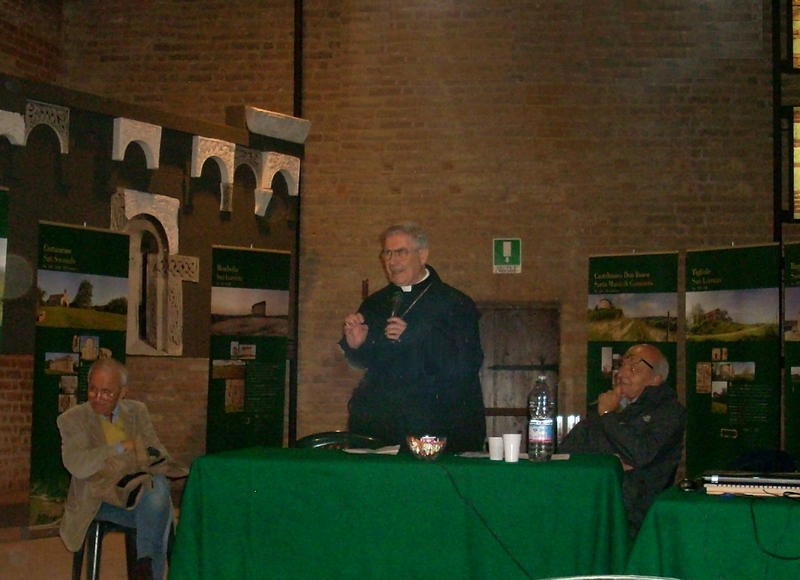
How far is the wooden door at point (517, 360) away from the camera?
8.43 metres

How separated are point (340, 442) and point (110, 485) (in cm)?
104

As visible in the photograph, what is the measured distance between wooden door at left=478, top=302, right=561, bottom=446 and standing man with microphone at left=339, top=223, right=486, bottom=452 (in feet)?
11.1

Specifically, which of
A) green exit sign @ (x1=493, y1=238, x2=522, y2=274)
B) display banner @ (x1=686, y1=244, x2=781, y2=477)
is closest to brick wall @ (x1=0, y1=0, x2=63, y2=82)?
green exit sign @ (x1=493, y1=238, x2=522, y2=274)

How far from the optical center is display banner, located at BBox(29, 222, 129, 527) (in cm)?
633

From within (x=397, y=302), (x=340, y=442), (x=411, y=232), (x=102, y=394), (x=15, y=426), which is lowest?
(x=15, y=426)

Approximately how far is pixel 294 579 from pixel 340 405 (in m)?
4.91

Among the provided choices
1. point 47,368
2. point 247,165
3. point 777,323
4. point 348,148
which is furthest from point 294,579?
point 348,148

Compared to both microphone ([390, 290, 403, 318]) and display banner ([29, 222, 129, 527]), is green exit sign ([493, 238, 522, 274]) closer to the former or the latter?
display banner ([29, 222, 129, 527])

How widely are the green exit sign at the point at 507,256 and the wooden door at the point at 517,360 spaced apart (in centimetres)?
29

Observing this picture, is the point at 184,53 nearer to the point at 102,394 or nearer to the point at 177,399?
the point at 177,399

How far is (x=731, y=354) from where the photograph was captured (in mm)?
7621

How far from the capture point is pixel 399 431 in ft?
16.6

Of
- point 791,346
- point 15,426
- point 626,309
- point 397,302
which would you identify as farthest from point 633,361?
point 15,426

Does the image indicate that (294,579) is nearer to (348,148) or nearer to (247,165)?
(247,165)
